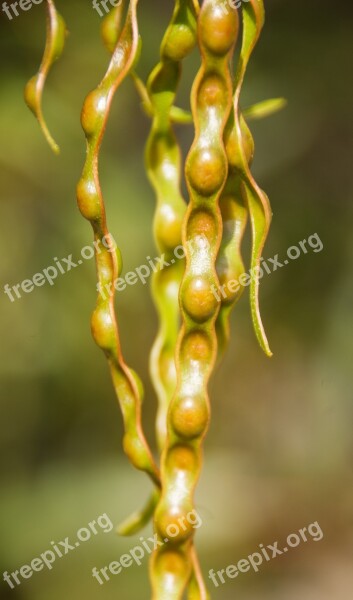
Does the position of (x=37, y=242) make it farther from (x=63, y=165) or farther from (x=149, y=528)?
(x=149, y=528)

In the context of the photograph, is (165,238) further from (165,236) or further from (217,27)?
(217,27)

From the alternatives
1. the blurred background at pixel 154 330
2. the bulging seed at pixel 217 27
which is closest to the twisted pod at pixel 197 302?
the bulging seed at pixel 217 27

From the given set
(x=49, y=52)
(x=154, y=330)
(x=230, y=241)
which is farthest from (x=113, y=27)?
(x=154, y=330)

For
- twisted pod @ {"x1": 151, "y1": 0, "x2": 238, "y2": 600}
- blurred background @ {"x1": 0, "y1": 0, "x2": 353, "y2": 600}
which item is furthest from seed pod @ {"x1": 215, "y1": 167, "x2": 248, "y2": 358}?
blurred background @ {"x1": 0, "y1": 0, "x2": 353, "y2": 600}

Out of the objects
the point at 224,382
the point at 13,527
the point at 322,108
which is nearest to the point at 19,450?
the point at 13,527

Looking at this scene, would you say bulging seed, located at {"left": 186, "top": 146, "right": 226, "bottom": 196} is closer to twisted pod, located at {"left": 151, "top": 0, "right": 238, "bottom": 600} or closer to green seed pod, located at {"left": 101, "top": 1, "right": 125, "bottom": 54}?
twisted pod, located at {"left": 151, "top": 0, "right": 238, "bottom": 600}

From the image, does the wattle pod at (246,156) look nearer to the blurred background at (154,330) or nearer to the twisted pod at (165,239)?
the twisted pod at (165,239)
